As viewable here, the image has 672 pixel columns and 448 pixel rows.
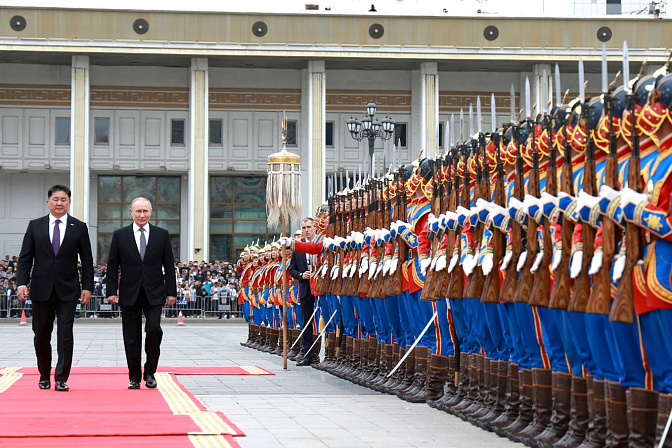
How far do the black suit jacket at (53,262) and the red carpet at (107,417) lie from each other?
91 centimetres

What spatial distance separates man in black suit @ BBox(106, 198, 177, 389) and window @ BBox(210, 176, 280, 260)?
132ft

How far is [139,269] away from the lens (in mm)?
10938

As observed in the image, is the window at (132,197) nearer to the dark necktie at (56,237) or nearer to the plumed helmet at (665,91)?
the dark necktie at (56,237)

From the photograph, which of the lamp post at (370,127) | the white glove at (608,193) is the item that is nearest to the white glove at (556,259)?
the white glove at (608,193)

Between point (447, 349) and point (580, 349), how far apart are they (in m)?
3.09

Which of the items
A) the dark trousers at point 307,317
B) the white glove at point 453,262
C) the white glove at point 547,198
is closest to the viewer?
the white glove at point 547,198

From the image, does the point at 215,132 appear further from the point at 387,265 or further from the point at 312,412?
the point at 312,412

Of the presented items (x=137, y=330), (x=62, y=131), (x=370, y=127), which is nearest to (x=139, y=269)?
(x=137, y=330)

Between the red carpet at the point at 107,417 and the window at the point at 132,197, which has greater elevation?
the window at the point at 132,197

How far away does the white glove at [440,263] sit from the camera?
9.02 meters

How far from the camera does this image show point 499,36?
4719 cm

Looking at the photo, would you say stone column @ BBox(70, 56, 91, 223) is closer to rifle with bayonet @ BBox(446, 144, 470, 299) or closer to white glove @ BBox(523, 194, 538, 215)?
rifle with bayonet @ BBox(446, 144, 470, 299)

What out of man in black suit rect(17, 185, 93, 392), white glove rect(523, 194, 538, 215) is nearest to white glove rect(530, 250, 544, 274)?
white glove rect(523, 194, 538, 215)

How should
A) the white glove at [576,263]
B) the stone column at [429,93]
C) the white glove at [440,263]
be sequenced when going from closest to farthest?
the white glove at [576,263]
the white glove at [440,263]
the stone column at [429,93]
